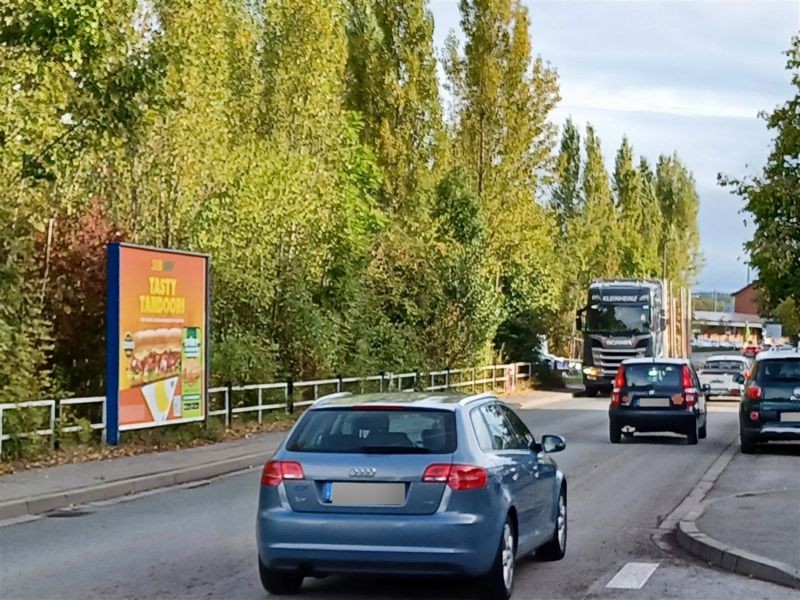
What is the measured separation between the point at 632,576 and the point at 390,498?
8.39 feet

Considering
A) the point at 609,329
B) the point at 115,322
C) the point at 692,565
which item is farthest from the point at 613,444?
the point at 609,329

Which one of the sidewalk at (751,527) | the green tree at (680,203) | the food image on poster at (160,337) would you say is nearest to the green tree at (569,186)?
the green tree at (680,203)

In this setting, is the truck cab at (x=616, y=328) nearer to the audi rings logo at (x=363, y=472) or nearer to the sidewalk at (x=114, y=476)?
the sidewalk at (x=114, y=476)

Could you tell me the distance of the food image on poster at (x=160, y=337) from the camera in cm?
2008

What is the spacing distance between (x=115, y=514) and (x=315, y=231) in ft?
62.2

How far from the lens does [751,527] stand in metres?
12.0

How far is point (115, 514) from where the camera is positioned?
1383cm

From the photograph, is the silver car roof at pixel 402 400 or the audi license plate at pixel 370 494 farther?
the silver car roof at pixel 402 400

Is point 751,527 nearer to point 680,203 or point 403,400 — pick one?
point 403,400

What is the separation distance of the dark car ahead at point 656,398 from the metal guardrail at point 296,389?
5.05 metres

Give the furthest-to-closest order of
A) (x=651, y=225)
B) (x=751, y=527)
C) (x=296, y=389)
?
(x=651, y=225)
(x=296, y=389)
(x=751, y=527)

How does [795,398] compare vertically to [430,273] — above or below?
below

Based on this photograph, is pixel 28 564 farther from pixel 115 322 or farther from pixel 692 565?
pixel 115 322

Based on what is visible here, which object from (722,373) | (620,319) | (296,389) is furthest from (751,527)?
(620,319)
